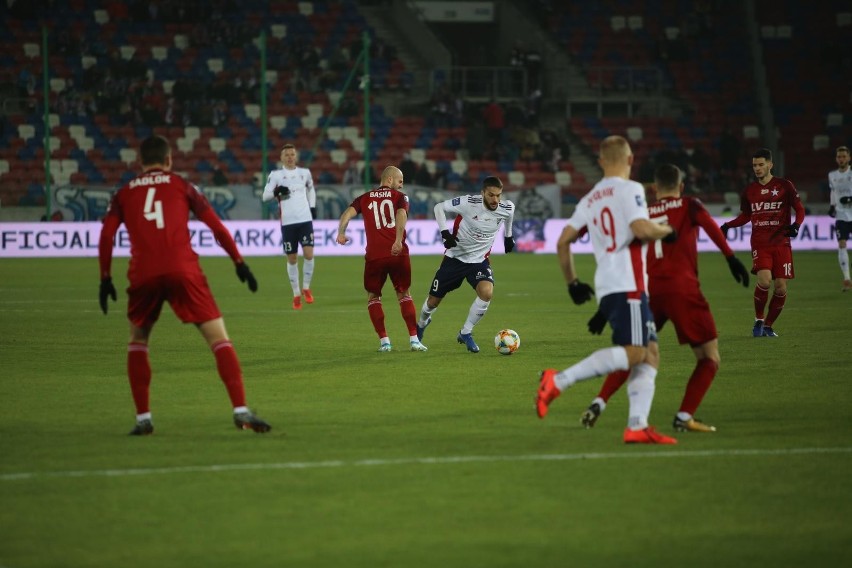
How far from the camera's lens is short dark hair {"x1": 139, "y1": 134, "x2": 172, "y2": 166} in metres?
8.84

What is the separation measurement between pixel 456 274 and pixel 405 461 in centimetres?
678

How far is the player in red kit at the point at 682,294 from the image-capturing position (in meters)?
8.88

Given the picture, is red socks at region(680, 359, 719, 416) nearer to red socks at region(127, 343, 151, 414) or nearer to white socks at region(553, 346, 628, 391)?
white socks at region(553, 346, 628, 391)

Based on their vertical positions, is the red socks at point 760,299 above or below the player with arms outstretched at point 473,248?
below

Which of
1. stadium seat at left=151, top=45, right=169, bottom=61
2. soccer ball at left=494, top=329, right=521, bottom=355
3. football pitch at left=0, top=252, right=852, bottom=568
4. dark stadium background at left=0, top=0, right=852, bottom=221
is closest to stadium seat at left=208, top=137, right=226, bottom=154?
dark stadium background at left=0, top=0, right=852, bottom=221

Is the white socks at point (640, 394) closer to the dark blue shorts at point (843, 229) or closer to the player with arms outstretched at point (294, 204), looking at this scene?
the player with arms outstretched at point (294, 204)

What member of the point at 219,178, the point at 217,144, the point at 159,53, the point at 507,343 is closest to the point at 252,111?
the point at 217,144

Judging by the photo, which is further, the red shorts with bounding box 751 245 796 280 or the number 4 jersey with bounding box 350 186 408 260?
the red shorts with bounding box 751 245 796 280

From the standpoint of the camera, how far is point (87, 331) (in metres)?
16.5

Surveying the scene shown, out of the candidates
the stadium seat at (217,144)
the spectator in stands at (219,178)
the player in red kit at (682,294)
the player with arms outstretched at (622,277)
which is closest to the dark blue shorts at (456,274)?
the player in red kit at (682,294)

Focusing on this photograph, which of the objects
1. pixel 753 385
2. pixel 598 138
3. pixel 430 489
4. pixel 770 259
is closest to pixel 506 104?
pixel 598 138

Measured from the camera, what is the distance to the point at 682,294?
8938mm

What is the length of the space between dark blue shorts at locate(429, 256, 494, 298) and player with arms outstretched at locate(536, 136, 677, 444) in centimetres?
600

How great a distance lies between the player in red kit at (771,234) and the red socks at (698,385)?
692 centimetres
